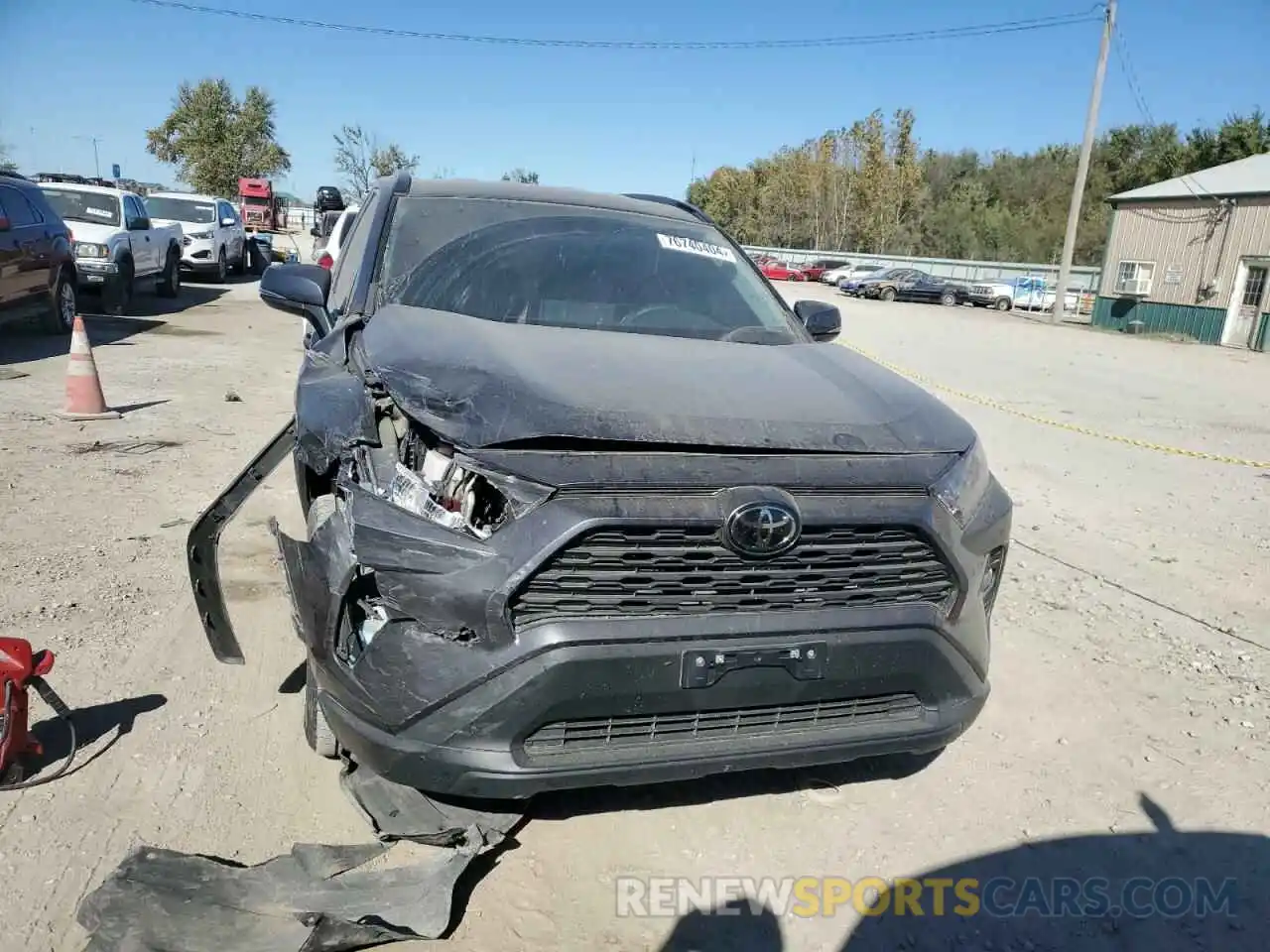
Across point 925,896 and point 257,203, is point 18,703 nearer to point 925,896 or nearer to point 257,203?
point 925,896

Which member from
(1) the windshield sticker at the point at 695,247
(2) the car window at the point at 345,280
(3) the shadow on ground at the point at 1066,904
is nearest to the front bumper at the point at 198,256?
(2) the car window at the point at 345,280

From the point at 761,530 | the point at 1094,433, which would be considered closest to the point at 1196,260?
the point at 1094,433

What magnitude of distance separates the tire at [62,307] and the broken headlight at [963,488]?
11.7 m

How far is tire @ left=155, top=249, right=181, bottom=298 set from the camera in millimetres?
16906

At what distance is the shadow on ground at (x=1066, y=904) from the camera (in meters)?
2.39

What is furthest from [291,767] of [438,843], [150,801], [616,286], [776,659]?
[616,286]

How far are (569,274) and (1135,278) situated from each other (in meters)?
33.9

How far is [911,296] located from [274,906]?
40.2 meters

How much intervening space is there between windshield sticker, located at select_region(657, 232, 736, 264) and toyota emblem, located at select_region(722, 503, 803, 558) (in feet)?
6.98

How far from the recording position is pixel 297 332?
14.7 metres

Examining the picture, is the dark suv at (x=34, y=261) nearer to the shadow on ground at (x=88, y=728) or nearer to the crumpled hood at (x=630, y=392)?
the shadow on ground at (x=88, y=728)

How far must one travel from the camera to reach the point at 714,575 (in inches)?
86.0

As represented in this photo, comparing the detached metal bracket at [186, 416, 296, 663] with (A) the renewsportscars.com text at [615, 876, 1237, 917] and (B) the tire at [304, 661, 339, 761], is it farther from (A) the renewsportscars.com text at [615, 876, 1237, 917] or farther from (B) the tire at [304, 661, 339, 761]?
(A) the renewsportscars.com text at [615, 876, 1237, 917]

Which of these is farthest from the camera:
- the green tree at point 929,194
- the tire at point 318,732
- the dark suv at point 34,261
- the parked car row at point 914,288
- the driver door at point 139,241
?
the green tree at point 929,194
